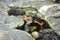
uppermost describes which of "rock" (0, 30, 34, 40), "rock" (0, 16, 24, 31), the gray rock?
"rock" (0, 30, 34, 40)

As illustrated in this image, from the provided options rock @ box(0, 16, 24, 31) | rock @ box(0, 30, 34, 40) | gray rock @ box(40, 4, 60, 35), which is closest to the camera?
rock @ box(0, 30, 34, 40)

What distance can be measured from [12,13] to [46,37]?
1.80 metres

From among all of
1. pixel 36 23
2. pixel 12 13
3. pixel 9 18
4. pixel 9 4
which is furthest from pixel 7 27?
pixel 9 4

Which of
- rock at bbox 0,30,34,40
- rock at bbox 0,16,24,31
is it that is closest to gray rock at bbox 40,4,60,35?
rock at bbox 0,16,24,31

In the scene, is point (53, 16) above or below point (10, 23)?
below

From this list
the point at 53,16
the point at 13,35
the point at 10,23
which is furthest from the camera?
the point at 53,16

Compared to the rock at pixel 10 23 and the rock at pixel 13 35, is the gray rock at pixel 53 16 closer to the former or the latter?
the rock at pixel 10 23

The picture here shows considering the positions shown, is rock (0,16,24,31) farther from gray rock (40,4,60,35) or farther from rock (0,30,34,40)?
gray rock (40,4,60,35)

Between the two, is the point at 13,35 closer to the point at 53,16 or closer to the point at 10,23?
the point at 10,23

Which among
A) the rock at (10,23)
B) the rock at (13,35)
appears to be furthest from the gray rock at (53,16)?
the rock at (13,35)

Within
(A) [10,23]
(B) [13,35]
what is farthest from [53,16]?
(B) [13,35]

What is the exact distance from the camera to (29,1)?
22.0ft

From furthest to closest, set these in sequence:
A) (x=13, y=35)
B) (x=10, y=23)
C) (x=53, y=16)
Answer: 1. (x=53, y=16)
2. (x=10, y=23)
3. (x=13, y=35)

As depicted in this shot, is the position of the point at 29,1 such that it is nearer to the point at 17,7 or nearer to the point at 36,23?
the point at 17,7
